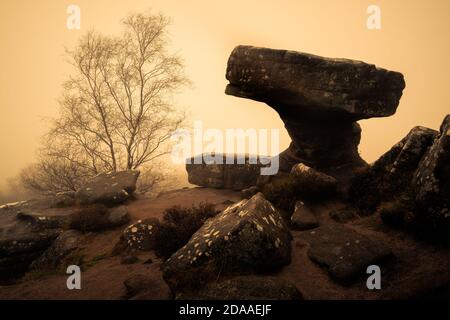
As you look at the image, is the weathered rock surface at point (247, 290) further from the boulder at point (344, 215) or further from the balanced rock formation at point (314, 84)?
the balanced rock formation at point (314, 84)

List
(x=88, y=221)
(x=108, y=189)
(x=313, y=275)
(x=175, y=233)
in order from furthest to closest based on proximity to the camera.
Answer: (x=108, y=189), (x=88, y=221), (x=175, y=233), (x=313, y=275)

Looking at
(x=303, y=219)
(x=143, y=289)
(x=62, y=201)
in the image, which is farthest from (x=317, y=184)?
(x=62, y=201)

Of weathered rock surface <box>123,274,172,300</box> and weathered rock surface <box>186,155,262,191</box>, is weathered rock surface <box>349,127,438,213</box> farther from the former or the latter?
weathered rock surface <box>186,155,262,191</box>

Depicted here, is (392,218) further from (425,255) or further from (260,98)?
(260,98)

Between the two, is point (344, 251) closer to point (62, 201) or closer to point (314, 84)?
point (314, 84)

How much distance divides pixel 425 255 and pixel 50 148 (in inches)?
891

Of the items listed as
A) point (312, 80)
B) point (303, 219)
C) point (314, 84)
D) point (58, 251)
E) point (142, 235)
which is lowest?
point (58, 251)

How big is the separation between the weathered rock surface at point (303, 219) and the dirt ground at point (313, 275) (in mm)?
360

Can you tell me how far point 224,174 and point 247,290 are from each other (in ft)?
42.4

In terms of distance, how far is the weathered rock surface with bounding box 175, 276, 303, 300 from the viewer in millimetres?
5797

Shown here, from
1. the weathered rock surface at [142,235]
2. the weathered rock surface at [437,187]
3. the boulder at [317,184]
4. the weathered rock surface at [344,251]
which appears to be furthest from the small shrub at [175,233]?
the weathered rock surface at [437,187]

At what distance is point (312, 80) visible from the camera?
38.4 ft

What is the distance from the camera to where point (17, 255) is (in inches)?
463
